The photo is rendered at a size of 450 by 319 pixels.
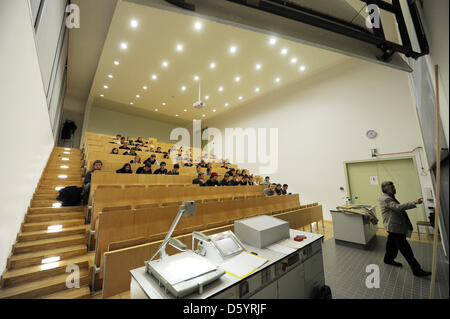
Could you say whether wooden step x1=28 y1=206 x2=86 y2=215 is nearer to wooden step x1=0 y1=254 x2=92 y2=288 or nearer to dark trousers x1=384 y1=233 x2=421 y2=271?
wooden step x1=0 y1=254 x2=92 y2=288

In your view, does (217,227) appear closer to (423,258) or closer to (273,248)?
(273,248)

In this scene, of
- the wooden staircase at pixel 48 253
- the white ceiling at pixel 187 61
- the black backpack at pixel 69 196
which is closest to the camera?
the wooden staircase at pixel 48 253

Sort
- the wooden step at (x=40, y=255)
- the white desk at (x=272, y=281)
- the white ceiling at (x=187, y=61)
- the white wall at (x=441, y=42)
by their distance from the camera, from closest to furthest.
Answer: the white wall at (x=441, y=42)
the white desk at (x=272, y=281)
the wooden step at (x=40, y=255)
the white ceiling at (x=187, y=61)

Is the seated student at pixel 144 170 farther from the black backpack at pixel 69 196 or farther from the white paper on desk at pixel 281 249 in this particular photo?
the white paper on desk at pixel 281 249

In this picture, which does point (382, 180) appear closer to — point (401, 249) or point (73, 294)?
point (401, 249)

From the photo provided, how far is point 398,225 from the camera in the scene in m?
2.31

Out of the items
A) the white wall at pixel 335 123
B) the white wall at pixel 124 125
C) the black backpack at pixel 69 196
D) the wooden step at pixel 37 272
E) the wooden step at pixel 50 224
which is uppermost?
the white wall at pixel 124 125

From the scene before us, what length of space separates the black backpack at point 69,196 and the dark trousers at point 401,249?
4820mm

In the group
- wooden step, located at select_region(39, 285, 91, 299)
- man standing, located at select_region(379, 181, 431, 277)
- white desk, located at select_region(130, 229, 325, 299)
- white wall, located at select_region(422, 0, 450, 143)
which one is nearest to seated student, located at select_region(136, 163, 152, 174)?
wooden step, located at select_region(39, 285, 91, 299)

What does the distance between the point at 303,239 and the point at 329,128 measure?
5.17m

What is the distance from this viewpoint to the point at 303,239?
1729 mm

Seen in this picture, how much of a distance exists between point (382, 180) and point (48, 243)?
6.77m

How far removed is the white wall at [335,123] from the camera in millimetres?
4653

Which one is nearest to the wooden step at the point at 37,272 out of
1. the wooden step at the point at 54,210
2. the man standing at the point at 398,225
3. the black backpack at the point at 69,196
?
the wooden step at the point at 54,210
